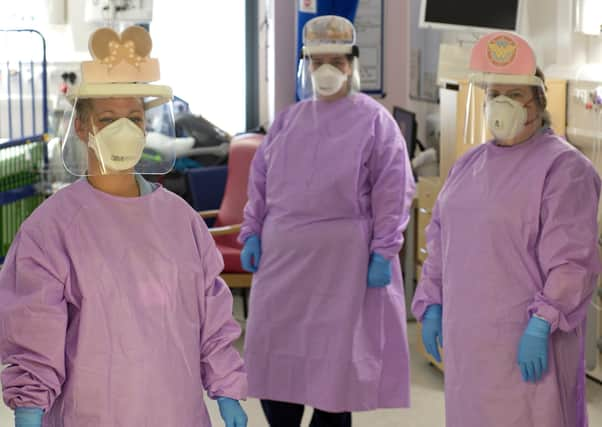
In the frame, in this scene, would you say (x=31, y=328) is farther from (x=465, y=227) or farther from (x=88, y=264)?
(x=465, y=227)

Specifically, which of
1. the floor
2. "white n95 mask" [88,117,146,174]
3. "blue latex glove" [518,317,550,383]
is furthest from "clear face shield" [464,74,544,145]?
the floor

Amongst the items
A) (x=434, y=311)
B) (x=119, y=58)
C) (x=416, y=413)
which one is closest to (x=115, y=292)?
(x=119, y=58)

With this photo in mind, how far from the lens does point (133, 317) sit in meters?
2.24

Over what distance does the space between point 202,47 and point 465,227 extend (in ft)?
15.5

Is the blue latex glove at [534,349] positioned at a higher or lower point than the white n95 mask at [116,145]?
lower

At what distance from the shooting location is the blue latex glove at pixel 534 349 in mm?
2688

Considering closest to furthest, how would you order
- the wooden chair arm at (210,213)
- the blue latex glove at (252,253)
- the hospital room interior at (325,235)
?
the hospital room interior at (325,235) → the blue latex glove at (252,253) → the wooden chair arm at (210,213)

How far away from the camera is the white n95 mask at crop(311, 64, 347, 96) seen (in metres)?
3.62

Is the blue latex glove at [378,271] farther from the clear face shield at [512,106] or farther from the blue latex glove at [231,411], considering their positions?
the blue latex glove at [231,411]

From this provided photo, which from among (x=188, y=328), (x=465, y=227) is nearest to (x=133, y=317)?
(x=188, y=328)

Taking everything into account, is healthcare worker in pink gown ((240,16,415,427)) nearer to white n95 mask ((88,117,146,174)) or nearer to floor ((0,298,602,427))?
floor ((0,298,602,427))

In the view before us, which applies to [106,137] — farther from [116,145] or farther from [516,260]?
[516,260]

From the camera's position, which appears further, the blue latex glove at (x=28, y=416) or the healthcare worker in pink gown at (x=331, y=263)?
the healthcare worker in pink gown at (x=331, y=263)

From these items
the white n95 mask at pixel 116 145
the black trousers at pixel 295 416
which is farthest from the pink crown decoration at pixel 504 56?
the black trousers at pixel 295 416
